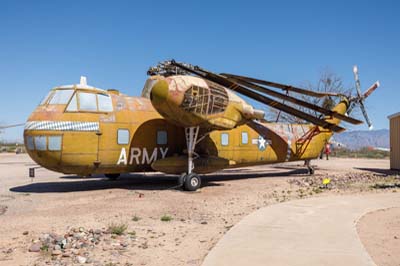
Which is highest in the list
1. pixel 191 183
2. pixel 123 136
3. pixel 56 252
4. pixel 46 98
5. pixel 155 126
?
pixel 46 98

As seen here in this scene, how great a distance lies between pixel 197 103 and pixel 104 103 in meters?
3.46

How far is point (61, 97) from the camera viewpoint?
42.5ft

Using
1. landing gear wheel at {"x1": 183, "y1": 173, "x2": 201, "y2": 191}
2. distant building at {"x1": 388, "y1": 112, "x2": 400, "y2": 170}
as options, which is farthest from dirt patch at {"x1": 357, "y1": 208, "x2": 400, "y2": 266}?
distant building at {"x1": 388, "y1": 112, "x2": 400, "y2": 170}

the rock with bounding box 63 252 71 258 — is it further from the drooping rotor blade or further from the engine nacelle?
the drooping rotor blade

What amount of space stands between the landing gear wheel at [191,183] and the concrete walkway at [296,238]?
4.38 m

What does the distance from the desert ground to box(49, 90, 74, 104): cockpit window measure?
3256mm

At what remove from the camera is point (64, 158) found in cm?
1255

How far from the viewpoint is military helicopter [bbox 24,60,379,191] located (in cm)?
1255

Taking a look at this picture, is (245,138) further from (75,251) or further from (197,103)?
(75,251)

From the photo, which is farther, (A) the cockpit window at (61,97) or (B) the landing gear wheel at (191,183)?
(B) the landing gear wheel at (191,183)

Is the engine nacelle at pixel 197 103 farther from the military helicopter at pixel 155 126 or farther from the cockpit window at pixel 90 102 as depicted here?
the cockpit window at pixel 90 102

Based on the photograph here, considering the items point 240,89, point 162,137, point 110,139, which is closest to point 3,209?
point 110,139

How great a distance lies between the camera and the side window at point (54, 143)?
12328 millimetres

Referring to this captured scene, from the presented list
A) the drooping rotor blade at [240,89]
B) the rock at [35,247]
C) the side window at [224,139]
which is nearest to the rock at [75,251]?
the rock at [35,247]
